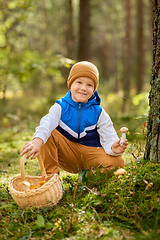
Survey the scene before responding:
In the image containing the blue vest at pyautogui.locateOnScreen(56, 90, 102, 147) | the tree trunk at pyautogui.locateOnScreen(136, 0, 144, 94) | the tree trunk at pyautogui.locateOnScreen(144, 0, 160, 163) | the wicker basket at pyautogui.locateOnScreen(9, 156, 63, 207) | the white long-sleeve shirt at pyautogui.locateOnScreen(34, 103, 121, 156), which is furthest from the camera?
the tree trunk at pyautogui.locateOnScreen(136, 0, 144, 94)

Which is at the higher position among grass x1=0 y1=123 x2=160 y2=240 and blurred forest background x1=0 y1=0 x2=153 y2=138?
blurred forest background x1=0 y1=0 x2=153 y2=138

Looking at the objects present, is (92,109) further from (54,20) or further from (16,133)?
(54,20)

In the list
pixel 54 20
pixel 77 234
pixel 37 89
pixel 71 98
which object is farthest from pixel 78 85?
pixel 54 20

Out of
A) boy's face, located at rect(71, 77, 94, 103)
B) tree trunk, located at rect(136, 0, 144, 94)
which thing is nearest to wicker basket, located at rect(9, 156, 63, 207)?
boy's face, located at rect(71, 77, 94, 103)

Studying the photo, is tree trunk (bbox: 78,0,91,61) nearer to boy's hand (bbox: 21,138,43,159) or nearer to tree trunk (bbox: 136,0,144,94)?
tree trunk (bbox: 136,0,144,94)

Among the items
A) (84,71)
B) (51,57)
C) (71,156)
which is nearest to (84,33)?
(51,57)

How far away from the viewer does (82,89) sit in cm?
268

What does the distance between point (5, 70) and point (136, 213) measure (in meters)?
5.11

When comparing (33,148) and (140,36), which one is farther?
(140,36)

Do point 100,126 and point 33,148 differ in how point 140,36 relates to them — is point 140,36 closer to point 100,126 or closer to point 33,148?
point 100,126

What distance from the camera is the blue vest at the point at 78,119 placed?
2727 millimetres

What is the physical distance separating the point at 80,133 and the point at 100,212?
100 centimetres

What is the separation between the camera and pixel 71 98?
2.83m

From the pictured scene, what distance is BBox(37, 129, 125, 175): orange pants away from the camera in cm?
261
